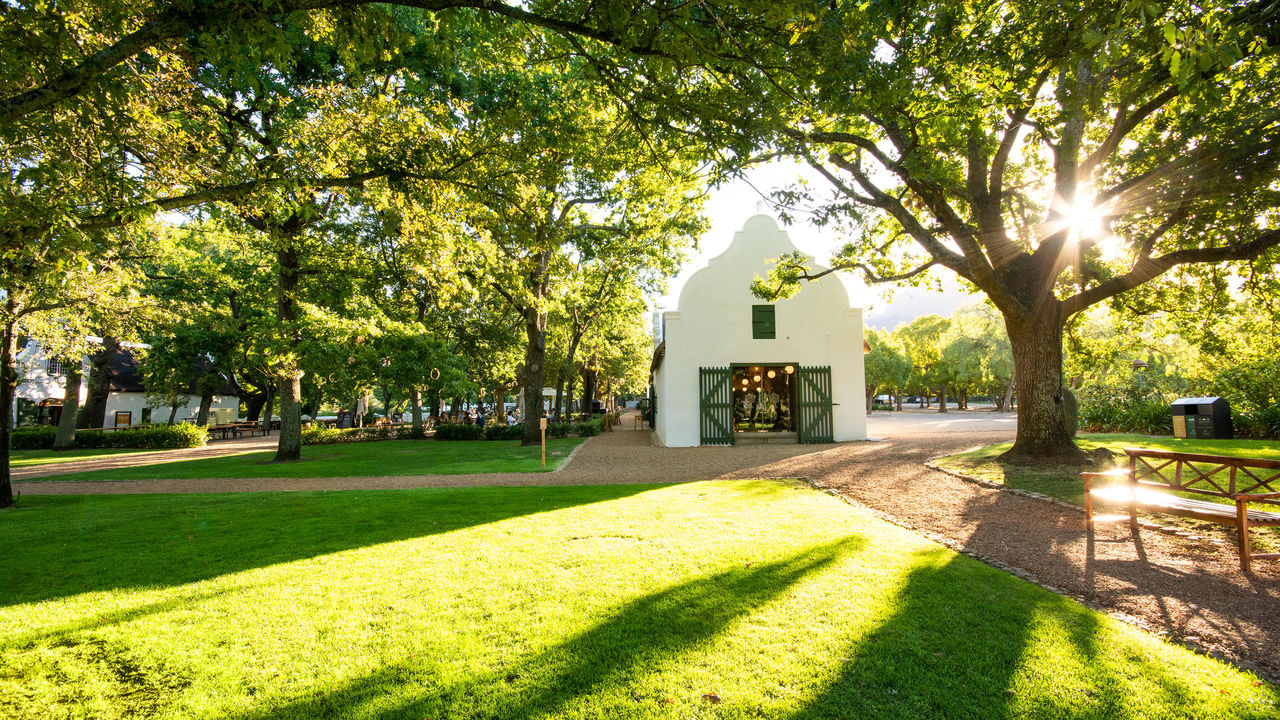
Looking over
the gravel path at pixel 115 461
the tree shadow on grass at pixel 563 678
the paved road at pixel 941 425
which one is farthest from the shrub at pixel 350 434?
the tree shadow on grass at pixel 563 678

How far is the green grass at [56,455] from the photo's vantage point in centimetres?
1616

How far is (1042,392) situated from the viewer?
35.4 ft

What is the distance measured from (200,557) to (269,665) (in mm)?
3351

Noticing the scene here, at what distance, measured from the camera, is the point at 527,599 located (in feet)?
13.7

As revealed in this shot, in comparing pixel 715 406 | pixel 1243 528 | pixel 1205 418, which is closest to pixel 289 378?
pixel 715 406

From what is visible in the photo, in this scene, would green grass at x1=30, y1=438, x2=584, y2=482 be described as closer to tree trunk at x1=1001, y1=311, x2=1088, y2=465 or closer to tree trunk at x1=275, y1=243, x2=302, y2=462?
tree trunk at x1=275, y1=243, x2=302, y2=462

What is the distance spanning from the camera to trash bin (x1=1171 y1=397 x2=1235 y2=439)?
14.2m

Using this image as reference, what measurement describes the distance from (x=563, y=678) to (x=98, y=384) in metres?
32.3

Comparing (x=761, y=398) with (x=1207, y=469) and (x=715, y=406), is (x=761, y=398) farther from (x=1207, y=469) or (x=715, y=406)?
(x=1207, y=469)

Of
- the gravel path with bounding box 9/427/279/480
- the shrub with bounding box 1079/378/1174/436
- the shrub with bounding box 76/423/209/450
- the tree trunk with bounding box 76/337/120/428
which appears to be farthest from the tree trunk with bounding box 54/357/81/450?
the shrub with bounding box 1079/378/1174/436

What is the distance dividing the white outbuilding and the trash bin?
27.1 feet

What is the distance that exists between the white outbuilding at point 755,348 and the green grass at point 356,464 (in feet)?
15.8

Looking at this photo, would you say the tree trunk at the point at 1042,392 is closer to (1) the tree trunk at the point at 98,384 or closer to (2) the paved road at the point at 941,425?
(2) the paved road at the point at 941,425

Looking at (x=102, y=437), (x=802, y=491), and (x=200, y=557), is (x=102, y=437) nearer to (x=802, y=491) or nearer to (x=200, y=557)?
(x=200, y=557)
